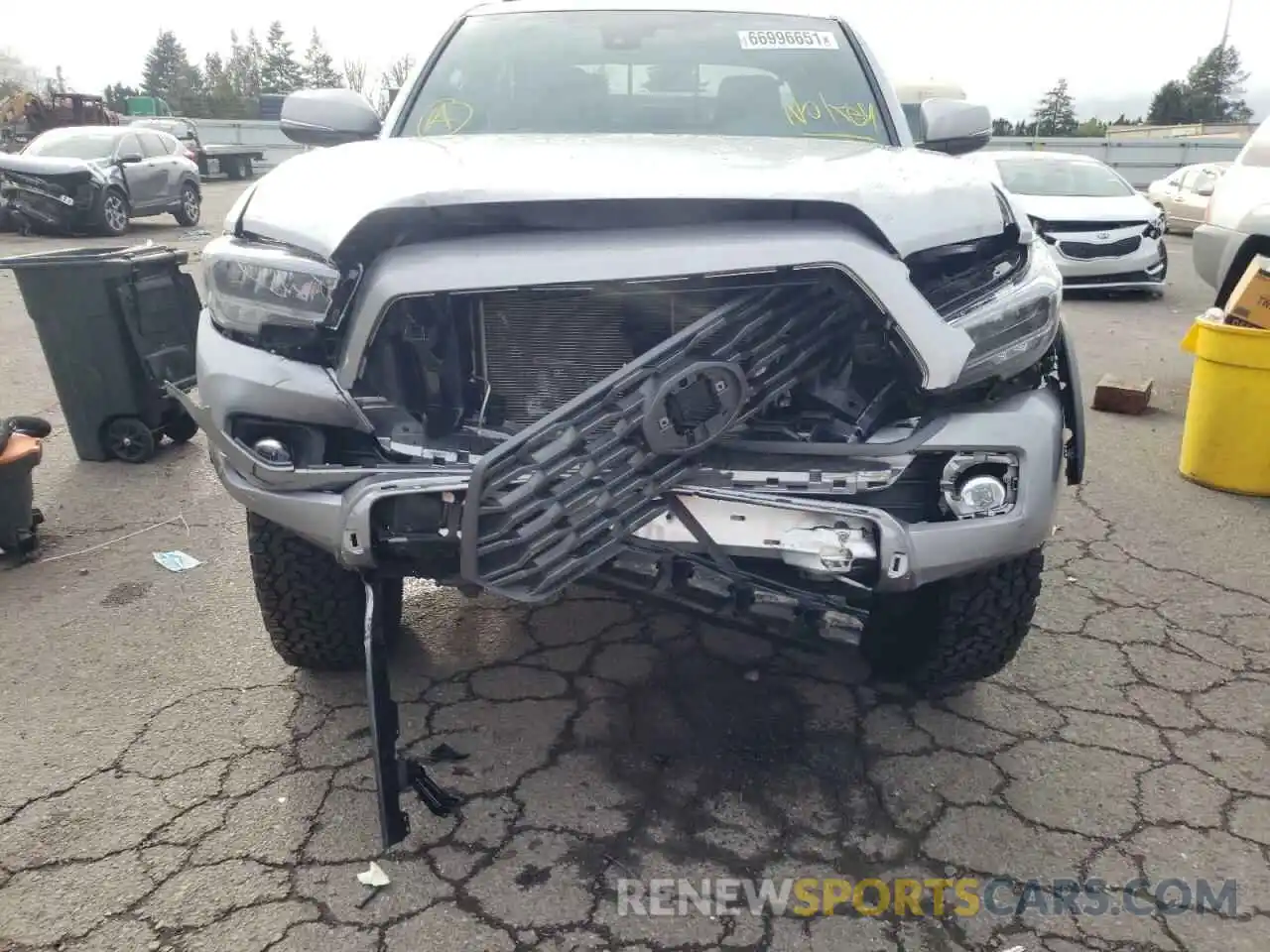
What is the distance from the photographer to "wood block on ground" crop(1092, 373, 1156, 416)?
19.7ft

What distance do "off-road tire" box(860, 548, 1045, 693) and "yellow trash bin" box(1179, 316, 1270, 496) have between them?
8.50 feet

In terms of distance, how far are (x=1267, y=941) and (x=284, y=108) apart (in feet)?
12.4

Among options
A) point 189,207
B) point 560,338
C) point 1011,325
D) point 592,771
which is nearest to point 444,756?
point 592,771

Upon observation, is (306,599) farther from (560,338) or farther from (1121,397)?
(1121,397)

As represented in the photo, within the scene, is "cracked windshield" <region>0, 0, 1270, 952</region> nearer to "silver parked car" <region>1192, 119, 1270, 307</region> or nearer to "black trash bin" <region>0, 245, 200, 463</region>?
"black trash bin" <region>0, 245, 200, 463</region>

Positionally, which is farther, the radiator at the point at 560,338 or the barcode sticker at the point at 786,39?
the barcode sticker at the point at 786,39

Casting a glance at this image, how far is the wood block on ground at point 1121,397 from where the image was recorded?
5996 millimetres

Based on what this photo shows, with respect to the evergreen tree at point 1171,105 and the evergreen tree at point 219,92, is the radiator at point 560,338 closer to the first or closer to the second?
the evergreen tree at point 219,92

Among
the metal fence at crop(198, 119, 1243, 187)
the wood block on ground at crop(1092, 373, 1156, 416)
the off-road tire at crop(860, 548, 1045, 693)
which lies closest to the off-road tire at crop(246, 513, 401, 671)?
the off-road tire at crop(860, 548, 1045, 693)

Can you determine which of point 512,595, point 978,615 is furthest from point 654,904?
point 978,615

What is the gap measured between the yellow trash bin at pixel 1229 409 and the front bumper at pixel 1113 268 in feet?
18.7

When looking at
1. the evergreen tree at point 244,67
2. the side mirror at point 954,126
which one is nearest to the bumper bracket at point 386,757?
the side mirror at point 954,126

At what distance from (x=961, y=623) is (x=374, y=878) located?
1595mm

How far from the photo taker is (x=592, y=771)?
2605 millimetres
